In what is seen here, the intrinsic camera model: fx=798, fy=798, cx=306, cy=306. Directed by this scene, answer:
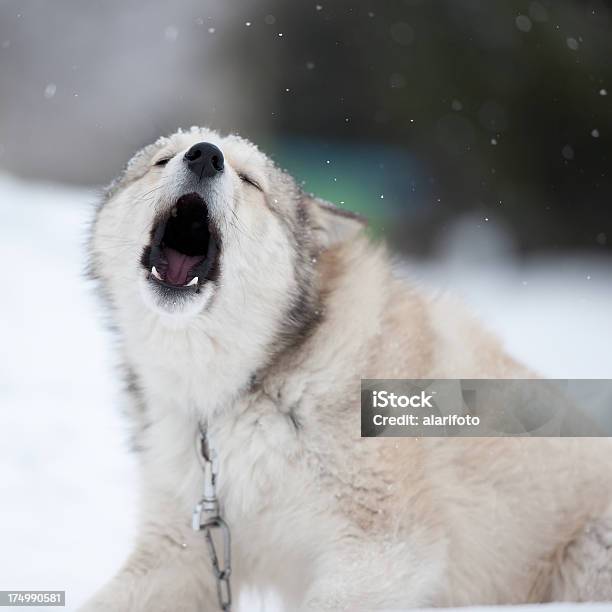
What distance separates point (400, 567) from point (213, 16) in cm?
174

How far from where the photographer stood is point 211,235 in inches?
89.8

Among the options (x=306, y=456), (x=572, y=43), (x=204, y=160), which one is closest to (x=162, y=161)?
(x=204, y=160)

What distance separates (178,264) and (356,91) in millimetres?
840

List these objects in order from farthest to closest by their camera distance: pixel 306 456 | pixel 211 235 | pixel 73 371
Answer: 1. pixel 73 371
2. pixel 211 235
3. pixel 306 456

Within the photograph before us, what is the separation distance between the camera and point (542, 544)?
229cm

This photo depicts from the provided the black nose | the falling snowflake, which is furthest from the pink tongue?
the falling snowflake

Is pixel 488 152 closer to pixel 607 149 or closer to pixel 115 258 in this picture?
pixel 607 149

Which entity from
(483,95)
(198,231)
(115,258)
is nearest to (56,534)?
(115,258)

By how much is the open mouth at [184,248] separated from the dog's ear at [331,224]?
0.36m

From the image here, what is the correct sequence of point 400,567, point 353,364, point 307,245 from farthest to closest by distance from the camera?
1. point 307,245
2. point 353,364
3. point 400,567

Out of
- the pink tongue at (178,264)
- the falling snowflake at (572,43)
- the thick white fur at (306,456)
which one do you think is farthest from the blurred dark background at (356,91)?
the pink tongue at (178,264)

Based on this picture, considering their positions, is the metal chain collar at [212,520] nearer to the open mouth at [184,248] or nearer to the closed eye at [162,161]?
the open mouth at [184,248]

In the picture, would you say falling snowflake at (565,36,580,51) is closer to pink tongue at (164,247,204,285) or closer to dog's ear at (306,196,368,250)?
dog's ear at (306,196,368,250)

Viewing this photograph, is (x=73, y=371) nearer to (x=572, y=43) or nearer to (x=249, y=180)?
(x=249, y=180)
